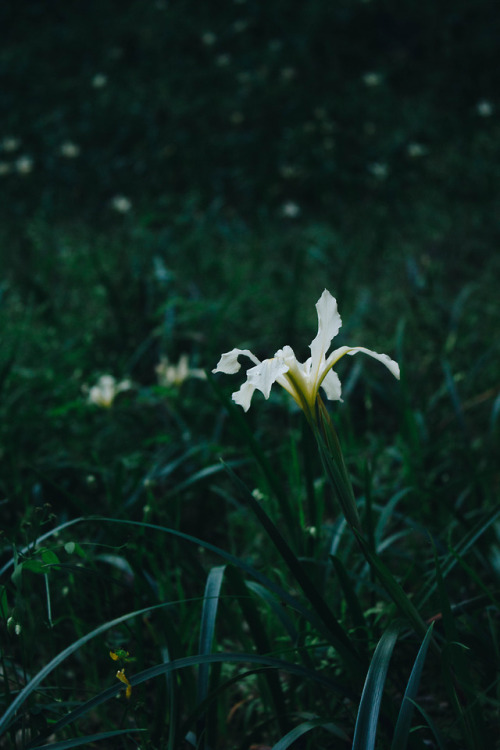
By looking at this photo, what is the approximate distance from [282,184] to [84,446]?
9.10 feet

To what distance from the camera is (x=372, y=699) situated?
2.80 feet

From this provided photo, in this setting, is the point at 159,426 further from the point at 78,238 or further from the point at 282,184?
the point at 282,184

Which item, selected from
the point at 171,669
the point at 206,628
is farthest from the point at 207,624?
the point at 171,669

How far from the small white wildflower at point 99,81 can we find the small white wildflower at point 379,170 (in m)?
2.49

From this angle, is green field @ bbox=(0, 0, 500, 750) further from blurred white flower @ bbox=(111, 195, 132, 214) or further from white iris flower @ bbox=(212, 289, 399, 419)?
blurred white flower @ bbox=(111, 195, 132, 214)

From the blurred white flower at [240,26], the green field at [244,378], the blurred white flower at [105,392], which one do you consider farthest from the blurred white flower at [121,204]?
the blurred white flower at [105,392]

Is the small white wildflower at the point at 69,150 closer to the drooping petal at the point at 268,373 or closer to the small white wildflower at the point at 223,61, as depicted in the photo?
the small white wildflower at the point at 223,61

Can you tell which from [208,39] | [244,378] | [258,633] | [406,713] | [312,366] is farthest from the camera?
[208,39]

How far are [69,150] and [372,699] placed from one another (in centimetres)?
447

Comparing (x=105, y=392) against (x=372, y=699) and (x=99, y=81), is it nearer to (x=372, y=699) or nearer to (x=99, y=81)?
(x=372, y=699)

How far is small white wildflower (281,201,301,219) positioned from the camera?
3.90 meters

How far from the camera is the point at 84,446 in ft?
6.44

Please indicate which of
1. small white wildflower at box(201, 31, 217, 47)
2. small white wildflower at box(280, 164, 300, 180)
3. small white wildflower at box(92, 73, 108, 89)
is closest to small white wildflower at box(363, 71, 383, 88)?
small white wildflower at box(280, 164, 300, 180)

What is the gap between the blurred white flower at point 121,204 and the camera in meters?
3.96
